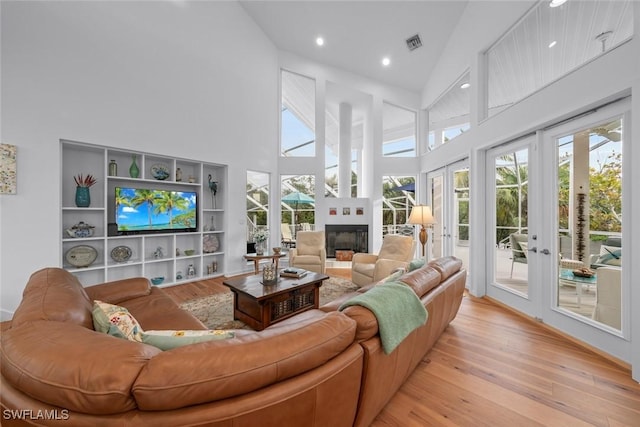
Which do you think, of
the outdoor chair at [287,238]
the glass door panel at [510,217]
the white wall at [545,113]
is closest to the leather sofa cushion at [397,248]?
the white wall at [545,113]

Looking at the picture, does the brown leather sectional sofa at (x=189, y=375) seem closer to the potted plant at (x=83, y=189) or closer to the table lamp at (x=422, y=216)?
the potted plant at (x=83, y=189)

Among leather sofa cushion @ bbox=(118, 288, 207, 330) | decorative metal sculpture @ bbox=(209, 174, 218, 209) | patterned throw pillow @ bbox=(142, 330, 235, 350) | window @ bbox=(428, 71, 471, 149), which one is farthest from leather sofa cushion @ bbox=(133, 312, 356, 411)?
window @ bbox=(428, 71, 471, 149)

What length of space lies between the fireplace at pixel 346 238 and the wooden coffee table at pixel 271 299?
329 cm

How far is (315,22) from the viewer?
5117 mm

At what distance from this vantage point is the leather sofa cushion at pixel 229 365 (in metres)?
0.79

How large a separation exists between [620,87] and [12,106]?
6.01 metres

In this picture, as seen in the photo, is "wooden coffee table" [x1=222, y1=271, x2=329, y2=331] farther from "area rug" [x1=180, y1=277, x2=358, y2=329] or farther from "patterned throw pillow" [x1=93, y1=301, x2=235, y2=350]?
"patterned throw pillow" [x1=93, y1=301, x2=235, y2=350]

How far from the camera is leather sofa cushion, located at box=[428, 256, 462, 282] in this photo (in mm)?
2332

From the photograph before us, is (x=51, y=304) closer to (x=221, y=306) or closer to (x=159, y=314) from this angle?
(x=159, y=314)

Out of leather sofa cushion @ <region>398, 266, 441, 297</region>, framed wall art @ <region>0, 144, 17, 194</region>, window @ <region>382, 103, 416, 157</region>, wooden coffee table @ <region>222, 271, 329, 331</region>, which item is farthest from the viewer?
window @ <region>382, 103, 416, 157</region>

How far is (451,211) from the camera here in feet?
16.1

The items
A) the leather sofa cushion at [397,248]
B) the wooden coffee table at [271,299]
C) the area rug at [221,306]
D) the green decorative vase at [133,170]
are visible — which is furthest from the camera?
the leather sofa cushion at [397,248]

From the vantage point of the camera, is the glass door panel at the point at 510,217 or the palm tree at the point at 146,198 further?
the palm tree at the point at 146,198

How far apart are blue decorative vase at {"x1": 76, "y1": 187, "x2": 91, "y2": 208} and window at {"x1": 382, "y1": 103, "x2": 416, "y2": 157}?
6020 mm
